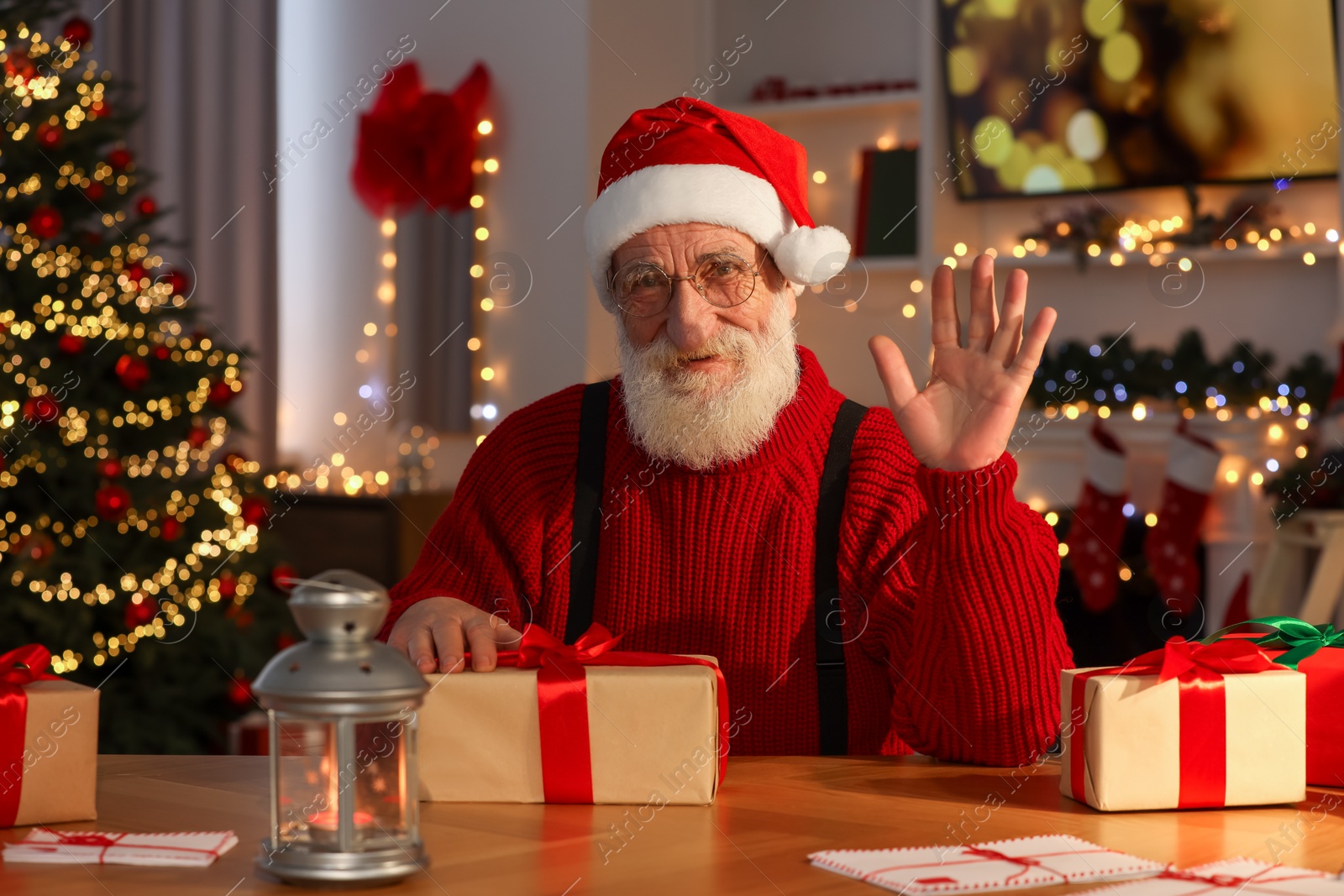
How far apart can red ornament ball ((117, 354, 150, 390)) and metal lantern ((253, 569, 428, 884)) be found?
2.53 meters

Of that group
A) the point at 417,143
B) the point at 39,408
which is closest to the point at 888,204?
the point at 417,143

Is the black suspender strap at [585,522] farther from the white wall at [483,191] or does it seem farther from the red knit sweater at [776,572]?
the white wall at [483,191]

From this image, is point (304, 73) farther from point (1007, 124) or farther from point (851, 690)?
point (851, 690)

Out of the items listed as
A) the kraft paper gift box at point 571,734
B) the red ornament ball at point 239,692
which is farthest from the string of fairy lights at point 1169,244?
the kraft paper gift box at point 571,734

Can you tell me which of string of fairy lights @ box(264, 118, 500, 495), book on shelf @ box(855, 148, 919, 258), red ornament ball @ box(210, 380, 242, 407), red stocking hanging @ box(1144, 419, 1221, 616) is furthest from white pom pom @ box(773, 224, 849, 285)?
string of fairy lights @ box(264, 118, 500, 495)

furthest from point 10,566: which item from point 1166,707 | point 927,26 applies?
point 927,26

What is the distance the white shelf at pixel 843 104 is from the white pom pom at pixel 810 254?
2.82 metres

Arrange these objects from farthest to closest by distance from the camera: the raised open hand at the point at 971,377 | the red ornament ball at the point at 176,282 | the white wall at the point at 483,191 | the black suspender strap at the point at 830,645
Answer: the white wall at the point at 483,191, the red ornament ball at the point at 176,282, the black suspender strap at the point at 830,645, the raised open hand at the point at 971,377

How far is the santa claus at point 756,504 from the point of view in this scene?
4.43ft

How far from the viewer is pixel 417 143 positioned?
190 inches

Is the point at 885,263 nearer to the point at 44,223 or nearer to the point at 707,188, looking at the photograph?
the point at 44,223

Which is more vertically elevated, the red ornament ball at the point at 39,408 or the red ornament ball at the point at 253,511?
the red ornament ball at the point at 39,408

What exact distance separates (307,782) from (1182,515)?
10.9 ft

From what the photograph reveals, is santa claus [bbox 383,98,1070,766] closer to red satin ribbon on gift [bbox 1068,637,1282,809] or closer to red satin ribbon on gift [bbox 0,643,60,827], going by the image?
red satin ribbon on gift [bbox 1068,637,1282,809]
